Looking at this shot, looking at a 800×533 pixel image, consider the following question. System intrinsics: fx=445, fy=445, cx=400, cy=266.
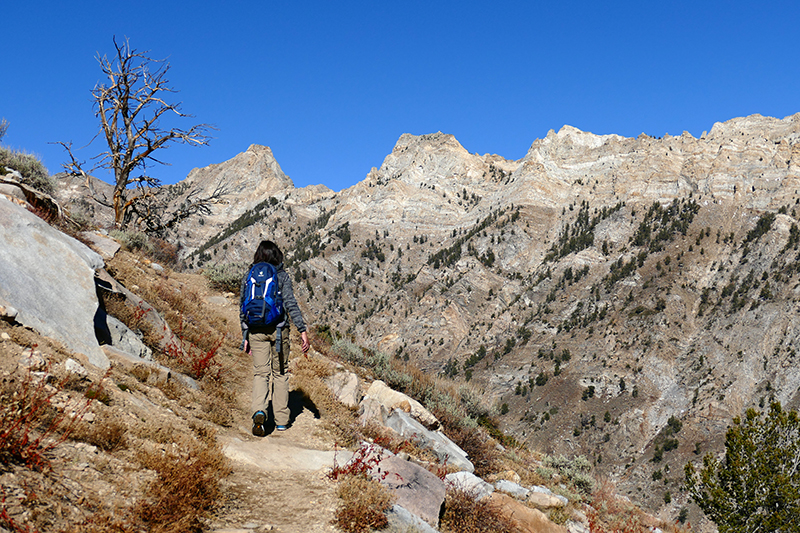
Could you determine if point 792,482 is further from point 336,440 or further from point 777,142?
point 777,142

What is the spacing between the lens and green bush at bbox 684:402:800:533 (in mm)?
22359

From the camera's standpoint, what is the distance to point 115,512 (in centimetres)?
303

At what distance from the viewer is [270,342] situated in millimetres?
5621

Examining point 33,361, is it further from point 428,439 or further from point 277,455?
point 428,439

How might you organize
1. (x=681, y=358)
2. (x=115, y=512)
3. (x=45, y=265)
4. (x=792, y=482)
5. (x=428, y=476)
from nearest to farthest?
1. (x=115, y=512)
2. (x=428, y=476)
3. (x=45, y=265)
4. (x=792, y=482)
5. (x=681, y=358)

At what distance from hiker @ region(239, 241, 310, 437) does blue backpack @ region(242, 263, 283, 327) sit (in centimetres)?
1

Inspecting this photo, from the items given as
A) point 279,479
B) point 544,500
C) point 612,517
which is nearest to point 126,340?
point 279,479

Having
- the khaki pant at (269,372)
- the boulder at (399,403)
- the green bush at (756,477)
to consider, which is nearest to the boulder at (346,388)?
the boulder at (399,403)

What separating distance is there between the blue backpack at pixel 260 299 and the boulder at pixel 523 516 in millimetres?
3728

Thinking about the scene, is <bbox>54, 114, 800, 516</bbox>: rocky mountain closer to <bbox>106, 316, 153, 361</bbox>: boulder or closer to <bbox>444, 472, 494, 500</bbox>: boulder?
<bbox>106, 316, 153, 361</bbox>: boulder

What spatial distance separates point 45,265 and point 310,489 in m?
4.48

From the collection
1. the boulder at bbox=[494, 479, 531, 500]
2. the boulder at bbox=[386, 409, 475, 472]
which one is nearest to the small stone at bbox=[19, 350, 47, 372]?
the boulder at bbox=[386, 409, 475, 472]

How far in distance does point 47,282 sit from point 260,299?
8.87 feet

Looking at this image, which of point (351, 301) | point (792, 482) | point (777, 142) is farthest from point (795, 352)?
point (351, 301)
